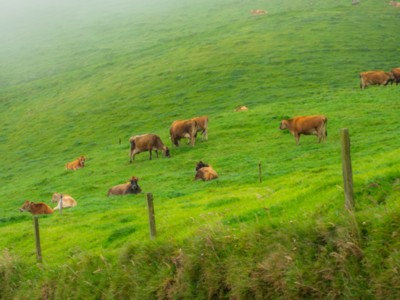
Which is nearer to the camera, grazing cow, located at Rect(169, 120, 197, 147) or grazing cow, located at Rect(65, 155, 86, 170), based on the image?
grazing cow, located at Rect(169, 120, 197, 147)

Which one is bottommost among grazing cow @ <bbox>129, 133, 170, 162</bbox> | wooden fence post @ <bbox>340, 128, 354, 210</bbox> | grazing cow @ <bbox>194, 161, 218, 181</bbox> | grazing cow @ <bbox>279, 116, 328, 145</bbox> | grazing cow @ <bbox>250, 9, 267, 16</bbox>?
grazing cow @ <bbox>129, 133, 170, 162</bbox>

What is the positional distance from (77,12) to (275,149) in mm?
141129

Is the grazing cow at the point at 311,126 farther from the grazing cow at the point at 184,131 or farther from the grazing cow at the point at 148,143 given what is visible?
the grazing cow at the point at 148,143

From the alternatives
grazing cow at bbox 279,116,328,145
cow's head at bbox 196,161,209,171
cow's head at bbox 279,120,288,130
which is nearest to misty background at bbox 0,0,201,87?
cow's head at bbox 279,120,288,130

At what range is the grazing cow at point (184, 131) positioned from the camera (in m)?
36.8

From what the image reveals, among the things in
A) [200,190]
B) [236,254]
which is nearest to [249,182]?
[200,190]

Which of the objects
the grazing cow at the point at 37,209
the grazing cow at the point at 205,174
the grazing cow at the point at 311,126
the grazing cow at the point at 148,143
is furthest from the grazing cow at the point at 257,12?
the grazing cow at the point at 37,209

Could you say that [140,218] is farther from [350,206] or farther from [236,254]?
[350,206]

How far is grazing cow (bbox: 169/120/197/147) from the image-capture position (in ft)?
121

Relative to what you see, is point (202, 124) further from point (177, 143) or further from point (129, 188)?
point (129, 188)

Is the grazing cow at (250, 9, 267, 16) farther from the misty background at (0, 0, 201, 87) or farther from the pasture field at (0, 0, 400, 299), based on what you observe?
the misty background at (0, 0, 201, 87)

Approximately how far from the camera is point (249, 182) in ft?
79.2

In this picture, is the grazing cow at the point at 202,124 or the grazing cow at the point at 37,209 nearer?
the grazing cow at the point at 37,209

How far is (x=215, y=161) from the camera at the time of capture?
102ft
